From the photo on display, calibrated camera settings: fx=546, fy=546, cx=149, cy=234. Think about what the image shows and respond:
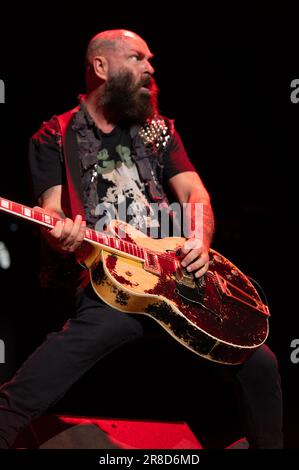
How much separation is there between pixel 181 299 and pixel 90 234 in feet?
1.47

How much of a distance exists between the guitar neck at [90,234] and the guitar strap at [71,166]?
234mm

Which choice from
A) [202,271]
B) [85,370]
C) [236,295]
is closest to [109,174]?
[202,271]

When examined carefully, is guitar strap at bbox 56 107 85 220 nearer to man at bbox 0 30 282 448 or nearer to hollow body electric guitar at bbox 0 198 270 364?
man at bbox 0 30 282 448

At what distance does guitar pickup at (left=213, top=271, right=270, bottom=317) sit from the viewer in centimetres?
→ 237

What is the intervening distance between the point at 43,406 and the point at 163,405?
5.14 feet

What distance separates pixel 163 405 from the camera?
3.34 metres

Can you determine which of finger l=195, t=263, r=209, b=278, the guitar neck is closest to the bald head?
the guitar neck

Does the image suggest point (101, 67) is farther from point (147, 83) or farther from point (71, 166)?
point (71, 166)

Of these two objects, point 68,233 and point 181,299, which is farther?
point 181,299

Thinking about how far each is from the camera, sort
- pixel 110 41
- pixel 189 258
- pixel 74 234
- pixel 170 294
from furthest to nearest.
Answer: pixel 110 41
pixel 189 258
pixel 170 294
pixel 74 234

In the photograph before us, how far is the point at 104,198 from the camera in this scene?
2520 millimetres

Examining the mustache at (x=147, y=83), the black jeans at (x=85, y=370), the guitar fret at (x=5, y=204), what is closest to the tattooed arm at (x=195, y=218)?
the black jeans at (x=85, y=370)

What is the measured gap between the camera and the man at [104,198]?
6.47ft

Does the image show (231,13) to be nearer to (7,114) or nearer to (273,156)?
(273,156)
